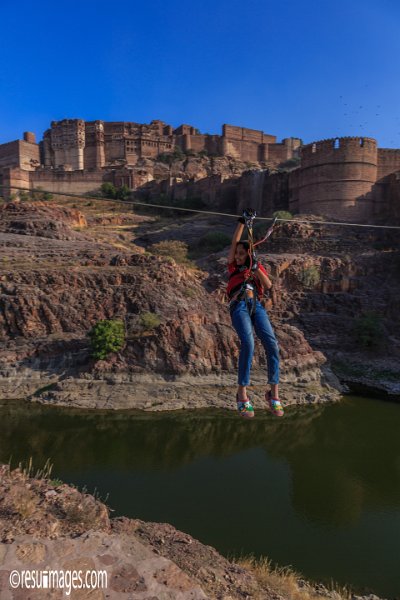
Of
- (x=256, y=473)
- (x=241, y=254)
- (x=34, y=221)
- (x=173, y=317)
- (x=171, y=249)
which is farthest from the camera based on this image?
(x=171, y=249)

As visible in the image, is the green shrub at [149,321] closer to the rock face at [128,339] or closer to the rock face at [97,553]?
the rock face at [128,339]

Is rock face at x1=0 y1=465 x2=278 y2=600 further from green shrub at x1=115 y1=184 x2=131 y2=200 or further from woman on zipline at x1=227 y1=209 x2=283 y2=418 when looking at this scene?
green shrub at x1=115 y1=184 x2=131 y2=200

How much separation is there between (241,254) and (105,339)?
1574 cm

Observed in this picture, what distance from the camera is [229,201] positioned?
142 ft

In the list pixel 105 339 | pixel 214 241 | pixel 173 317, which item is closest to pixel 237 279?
pixel 105 339

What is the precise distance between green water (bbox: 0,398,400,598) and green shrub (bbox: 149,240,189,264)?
16.7 metres

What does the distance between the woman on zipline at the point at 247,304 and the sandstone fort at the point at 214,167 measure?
88.8ft

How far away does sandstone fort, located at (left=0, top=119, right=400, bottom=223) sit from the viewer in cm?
3120

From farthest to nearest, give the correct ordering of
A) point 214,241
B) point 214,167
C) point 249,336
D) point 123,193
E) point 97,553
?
point 214,167, point 123,193, point 214,241, point 97,553, point 249,336

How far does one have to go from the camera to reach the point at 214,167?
5797cm

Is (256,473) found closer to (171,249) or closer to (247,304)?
(247,304)

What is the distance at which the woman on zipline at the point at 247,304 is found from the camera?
440 cm

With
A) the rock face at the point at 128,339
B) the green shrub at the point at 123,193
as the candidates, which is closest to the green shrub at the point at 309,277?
the rock face at the point at 128,339

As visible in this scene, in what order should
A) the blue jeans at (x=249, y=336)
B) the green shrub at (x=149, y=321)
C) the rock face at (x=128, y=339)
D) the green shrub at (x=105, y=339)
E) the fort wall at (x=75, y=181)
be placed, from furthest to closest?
the fort wall at (x=75, y=181), the green shrub at (x=149, y=321), the green shrub at (x=105, y=339), the rock face at (x=128, y=339), the blue jeans at (x=249, y=336)
